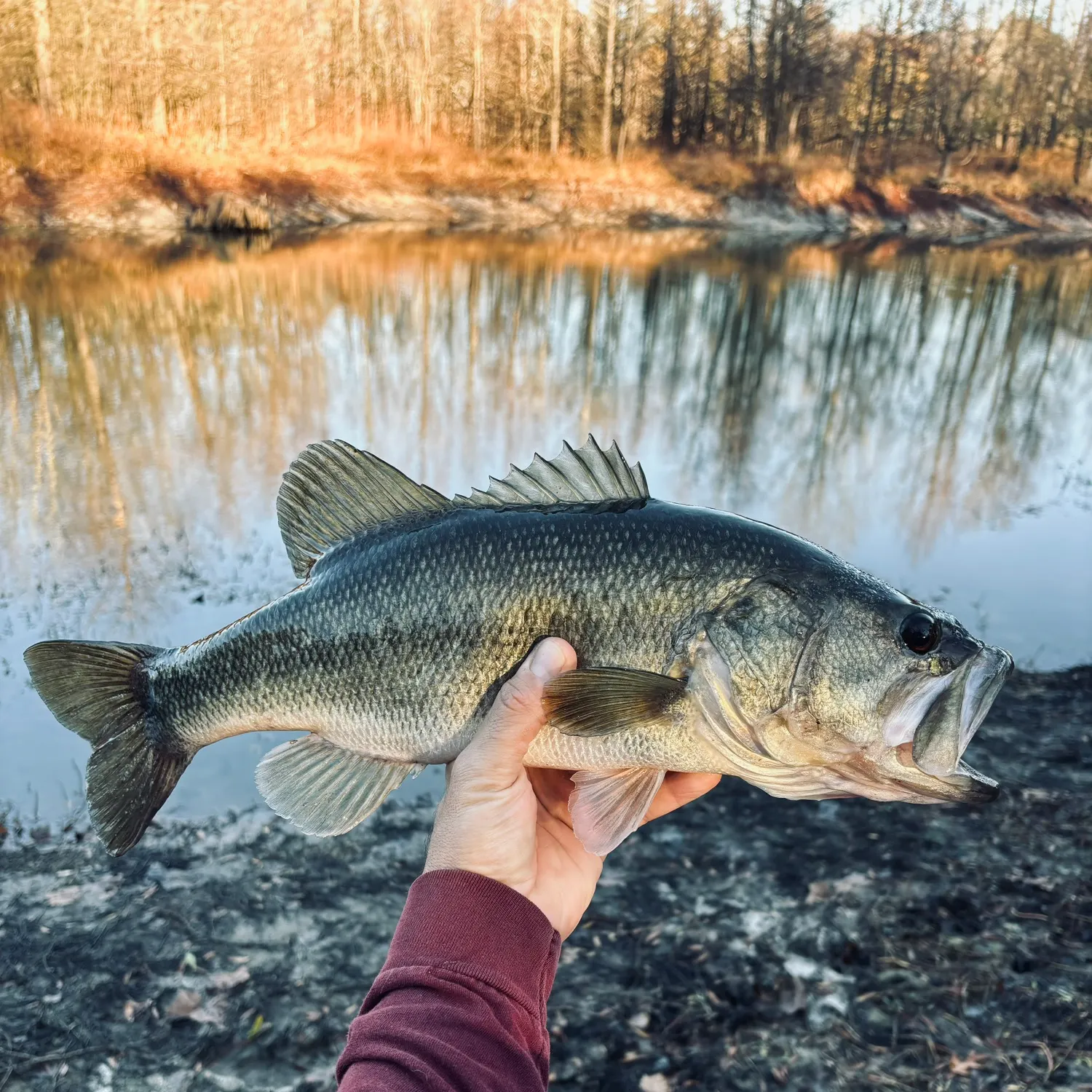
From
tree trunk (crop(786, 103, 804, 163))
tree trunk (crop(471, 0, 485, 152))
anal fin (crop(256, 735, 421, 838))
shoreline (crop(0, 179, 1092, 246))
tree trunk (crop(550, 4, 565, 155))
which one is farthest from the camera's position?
tree trunk (crop(471, 0, 485, 152))

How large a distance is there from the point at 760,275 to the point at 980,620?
23.1 m

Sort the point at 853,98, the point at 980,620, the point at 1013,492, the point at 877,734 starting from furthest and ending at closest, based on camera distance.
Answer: the point at 853,98, the point at 1013,492, the point at 980,620, the point at 877,734

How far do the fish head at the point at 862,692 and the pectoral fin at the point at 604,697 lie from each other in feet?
0.56

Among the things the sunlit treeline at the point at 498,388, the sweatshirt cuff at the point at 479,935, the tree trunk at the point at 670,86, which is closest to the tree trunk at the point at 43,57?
the sunlit treeline at the point at 498,388

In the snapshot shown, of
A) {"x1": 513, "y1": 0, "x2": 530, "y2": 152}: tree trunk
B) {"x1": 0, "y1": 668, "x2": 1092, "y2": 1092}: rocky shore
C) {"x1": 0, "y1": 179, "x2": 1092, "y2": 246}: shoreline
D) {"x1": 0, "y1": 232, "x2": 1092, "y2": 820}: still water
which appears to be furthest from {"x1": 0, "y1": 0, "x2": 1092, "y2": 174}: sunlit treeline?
{"x1": 0, "y1": 668, "x2": 1092, "y2": 1092}: rocky shore

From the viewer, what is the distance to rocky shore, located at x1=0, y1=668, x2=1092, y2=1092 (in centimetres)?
359

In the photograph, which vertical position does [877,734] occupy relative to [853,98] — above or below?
below

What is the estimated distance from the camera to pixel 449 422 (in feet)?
45.2

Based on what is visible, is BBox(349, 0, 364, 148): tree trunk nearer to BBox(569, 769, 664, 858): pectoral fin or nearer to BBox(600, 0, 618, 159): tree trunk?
BBox(600, 0, 618, 159): tree trunk

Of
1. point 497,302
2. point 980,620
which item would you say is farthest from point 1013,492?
point 497,302

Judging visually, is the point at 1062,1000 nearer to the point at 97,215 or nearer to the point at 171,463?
the point at 171,463

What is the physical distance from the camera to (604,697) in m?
2.26

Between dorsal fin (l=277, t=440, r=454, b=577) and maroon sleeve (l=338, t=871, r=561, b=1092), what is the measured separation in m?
1.03

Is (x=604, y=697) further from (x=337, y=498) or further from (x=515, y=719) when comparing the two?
(x=337, y=498)
